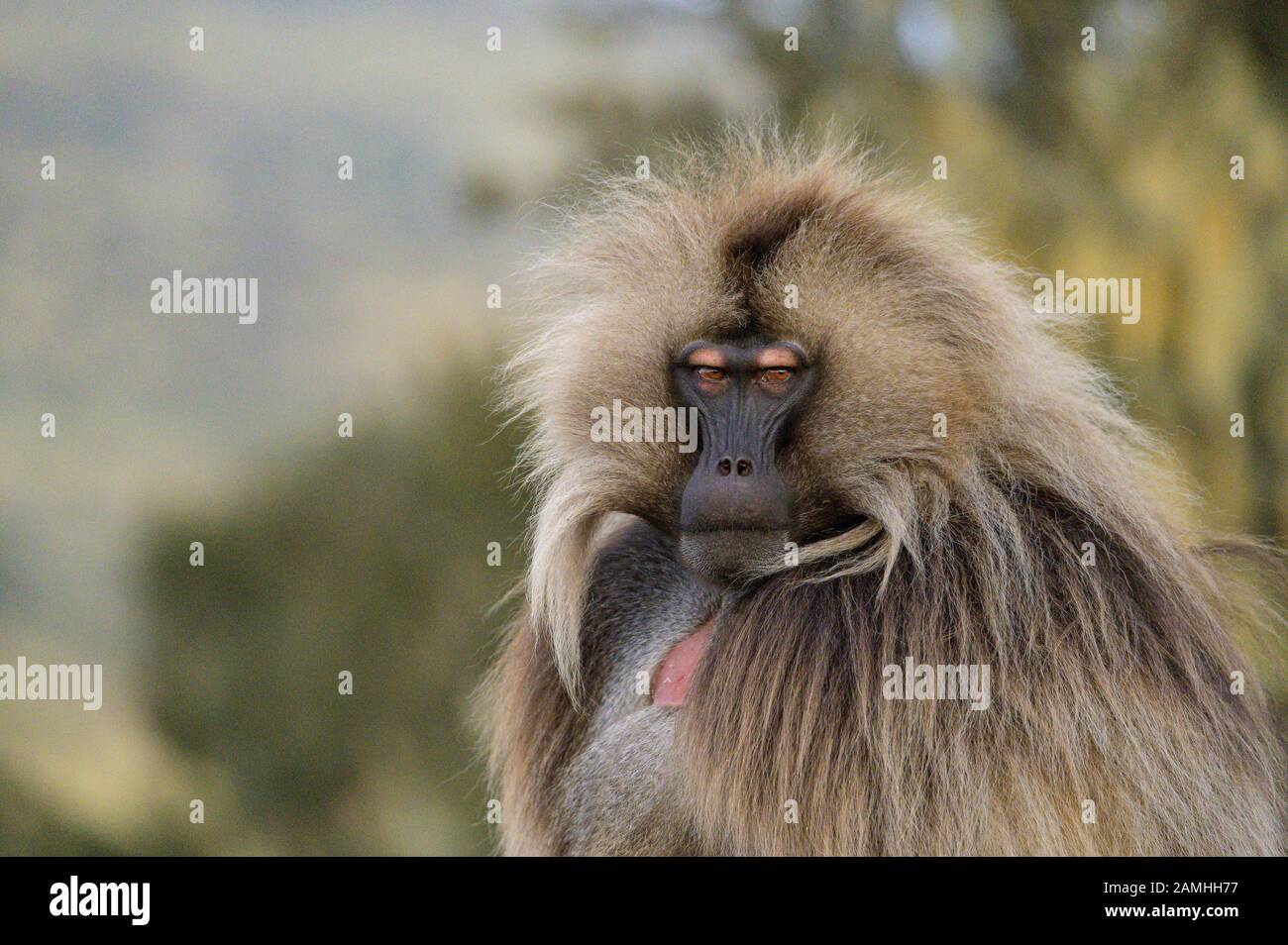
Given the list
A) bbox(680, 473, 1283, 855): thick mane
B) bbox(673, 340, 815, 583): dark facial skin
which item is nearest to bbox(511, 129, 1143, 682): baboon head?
bbox(673, 340, 815, 583): dark facial skin

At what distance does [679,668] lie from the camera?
122 inches

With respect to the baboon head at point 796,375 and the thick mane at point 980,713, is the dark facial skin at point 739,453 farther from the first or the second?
the thick mane at point 980,713

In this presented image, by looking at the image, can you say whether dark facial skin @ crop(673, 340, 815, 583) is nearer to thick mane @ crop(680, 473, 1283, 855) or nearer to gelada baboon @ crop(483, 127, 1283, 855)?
gelada baboon @ crop(483, 127, 1283, 855)

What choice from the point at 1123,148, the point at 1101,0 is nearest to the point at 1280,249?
the point at 1123,148

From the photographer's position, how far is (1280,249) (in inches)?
276

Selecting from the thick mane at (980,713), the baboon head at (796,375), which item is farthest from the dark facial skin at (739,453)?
the thick mane at (980,713)

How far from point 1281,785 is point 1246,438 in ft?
14.5

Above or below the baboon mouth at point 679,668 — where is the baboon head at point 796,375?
above

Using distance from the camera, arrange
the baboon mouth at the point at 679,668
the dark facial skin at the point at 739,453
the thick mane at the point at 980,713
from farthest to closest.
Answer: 1. the baboon mouth at the point at 679,668
2. the dark facial skin at the point at 739,453
3. the thick mane at the point at 980,713

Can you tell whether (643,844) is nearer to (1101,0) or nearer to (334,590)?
(334,590)

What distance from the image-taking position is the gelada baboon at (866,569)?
270cm

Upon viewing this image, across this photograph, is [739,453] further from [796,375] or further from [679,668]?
[679,668]

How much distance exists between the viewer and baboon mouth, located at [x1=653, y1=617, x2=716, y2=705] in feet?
A: 9.98

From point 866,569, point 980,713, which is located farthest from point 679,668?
point 980,713
